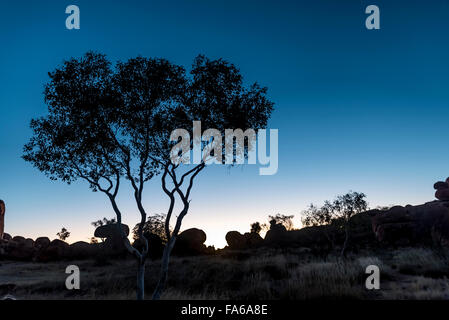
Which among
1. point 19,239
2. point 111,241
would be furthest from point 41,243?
point 111,241

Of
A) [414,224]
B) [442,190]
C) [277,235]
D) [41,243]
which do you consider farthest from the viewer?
[277,235]

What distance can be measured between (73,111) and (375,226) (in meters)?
59.6

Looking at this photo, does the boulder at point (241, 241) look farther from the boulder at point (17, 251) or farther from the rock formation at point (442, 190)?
the boulder at point (17, 251)

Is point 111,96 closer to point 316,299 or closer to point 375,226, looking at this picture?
point 316,299

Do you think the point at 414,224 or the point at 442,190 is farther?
the point at 442,190

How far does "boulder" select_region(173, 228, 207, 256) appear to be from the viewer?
6153cm

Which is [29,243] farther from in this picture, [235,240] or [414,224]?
[414,224]

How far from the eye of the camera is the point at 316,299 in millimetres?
14984

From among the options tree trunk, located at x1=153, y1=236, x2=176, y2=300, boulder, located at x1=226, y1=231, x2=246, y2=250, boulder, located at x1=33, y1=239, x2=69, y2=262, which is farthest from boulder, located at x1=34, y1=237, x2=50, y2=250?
tree trunk, located at x1=153, y1=236, x2=176, y2=300

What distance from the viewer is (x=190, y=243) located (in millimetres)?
62344

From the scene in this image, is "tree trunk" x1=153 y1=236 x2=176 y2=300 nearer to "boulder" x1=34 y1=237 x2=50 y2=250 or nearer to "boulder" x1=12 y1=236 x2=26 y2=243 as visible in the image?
"boulder" x1=34 y1=237 x2=50 y2=250

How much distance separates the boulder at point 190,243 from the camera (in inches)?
2422

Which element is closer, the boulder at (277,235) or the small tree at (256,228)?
the boulder at (277,235)

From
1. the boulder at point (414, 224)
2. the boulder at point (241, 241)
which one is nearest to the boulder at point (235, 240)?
the boulder at point (241, 241)
